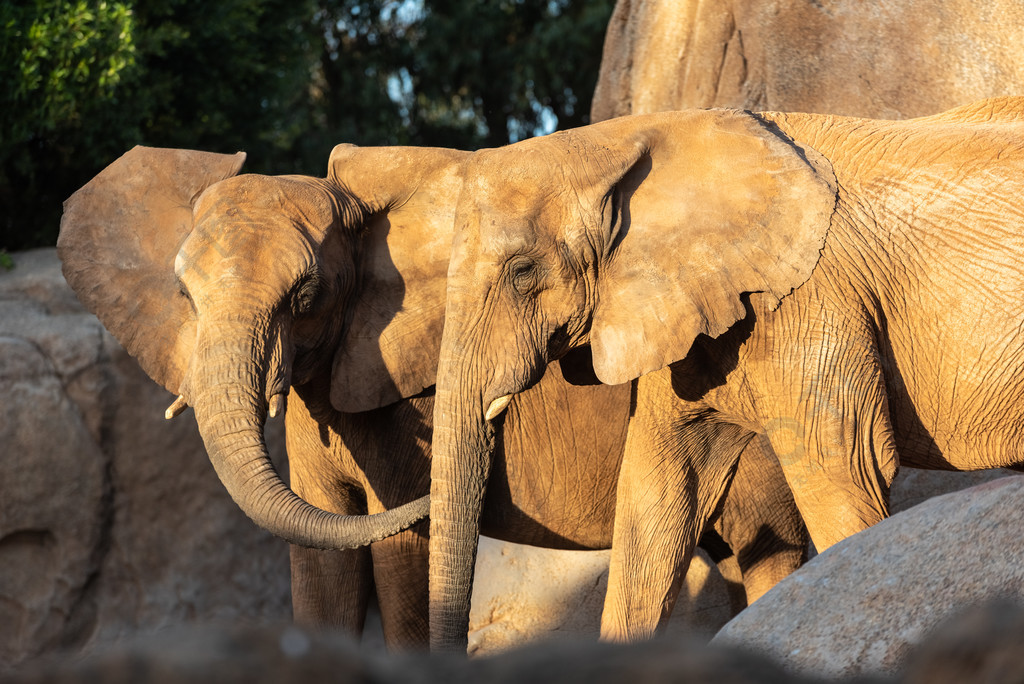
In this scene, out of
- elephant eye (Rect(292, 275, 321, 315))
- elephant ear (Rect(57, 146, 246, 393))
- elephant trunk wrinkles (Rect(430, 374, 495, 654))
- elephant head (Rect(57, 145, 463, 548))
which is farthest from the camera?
elephant ear (Rect(57, 146, 246, 393))

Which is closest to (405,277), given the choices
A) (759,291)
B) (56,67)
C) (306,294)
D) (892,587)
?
(306,294)

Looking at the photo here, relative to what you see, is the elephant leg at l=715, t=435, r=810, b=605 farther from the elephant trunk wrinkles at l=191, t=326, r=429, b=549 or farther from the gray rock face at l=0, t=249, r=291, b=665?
the gray rock face at l=0, t=249, r=291, b=665

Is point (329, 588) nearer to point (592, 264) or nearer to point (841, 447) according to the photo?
point (592, 264)

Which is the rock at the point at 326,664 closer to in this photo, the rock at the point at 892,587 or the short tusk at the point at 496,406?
the rock at the point at 892,587

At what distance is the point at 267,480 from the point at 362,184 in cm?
121

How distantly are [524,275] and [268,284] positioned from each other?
0.89m

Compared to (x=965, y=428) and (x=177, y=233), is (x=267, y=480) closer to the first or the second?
(x=177, y=233)

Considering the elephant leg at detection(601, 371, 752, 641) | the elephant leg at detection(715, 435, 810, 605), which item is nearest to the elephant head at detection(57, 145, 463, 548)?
the elephant leg at detection(601, 371, 752, 641)

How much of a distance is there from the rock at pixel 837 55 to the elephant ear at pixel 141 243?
11.2 feet

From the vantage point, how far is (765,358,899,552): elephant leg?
3.45 metres

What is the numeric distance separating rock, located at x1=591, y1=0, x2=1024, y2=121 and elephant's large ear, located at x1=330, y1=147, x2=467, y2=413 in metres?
3.07

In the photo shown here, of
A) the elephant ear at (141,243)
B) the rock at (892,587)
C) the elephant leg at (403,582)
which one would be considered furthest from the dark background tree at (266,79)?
the rock at (892,587)

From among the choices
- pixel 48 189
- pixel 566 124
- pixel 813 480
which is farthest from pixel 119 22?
pixel 566 124

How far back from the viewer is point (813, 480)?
3.52 m
